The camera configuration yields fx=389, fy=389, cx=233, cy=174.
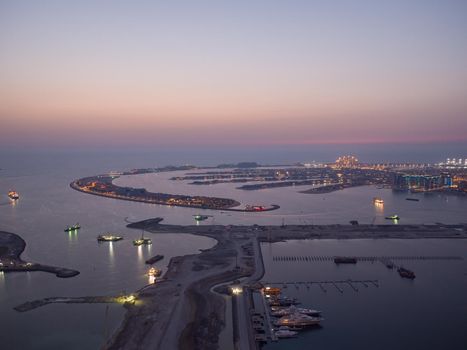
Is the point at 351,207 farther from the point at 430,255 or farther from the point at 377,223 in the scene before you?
the point at 430,255

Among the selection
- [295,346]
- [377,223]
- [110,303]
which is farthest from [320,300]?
[377,223]

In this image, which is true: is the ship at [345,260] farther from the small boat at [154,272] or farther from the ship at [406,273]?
the small boat at [154,272]

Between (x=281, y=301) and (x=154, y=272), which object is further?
(x=154, y=272)

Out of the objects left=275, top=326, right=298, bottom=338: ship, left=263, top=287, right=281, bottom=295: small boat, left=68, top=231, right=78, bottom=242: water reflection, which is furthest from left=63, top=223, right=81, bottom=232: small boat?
left=275, top=326, right=298, bottom=338: ship

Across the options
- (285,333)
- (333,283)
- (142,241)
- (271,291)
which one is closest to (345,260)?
(333,283)

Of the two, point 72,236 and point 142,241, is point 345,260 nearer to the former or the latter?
point 142,241

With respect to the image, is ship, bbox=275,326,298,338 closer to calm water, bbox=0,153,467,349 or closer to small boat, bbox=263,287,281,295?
calm water, bbox=0,153,467,349
